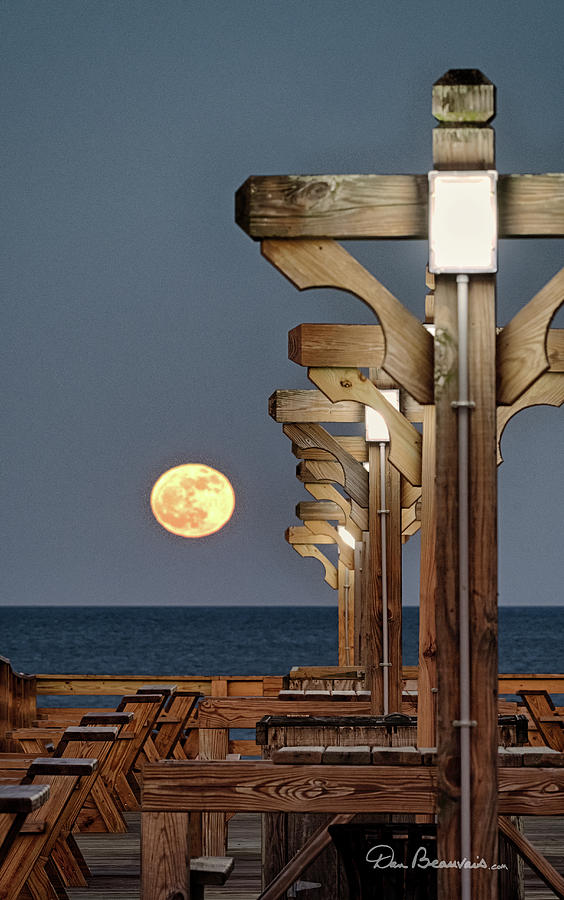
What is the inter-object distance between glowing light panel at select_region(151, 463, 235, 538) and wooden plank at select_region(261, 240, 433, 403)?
1362cm

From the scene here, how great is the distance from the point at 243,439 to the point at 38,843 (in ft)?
163

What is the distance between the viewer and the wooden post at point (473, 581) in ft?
12.7

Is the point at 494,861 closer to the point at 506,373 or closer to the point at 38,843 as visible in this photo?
the point at 506,373

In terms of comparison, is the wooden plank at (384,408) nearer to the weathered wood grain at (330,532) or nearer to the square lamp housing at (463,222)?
the square lamp housing at (463,222)

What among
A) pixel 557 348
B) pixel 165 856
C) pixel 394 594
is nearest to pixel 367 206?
pixel 165 856

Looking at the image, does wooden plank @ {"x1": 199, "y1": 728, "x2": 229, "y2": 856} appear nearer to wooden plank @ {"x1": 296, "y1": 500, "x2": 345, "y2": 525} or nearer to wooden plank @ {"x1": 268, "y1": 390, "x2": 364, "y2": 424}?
wooden plank @ {"x1": 268, "y1": 390, "x2": 364, "y2": 424}

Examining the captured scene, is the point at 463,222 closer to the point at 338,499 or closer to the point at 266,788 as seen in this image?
the point at 266,788

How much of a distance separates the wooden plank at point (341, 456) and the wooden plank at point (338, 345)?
2.00 meters

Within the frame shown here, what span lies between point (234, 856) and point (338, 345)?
3092 mm

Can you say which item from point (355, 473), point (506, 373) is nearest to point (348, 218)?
point (506, 373)

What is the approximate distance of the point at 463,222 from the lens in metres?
3.99

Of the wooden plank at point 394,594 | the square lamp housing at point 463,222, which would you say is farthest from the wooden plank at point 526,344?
the wooden plank at point 394,594

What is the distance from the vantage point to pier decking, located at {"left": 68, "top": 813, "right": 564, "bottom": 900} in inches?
264

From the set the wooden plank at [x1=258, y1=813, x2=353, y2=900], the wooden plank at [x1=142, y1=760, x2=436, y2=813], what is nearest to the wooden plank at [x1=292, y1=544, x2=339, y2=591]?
the wooden plank at [x1=258, y1=813, x2=353, y2=900]
